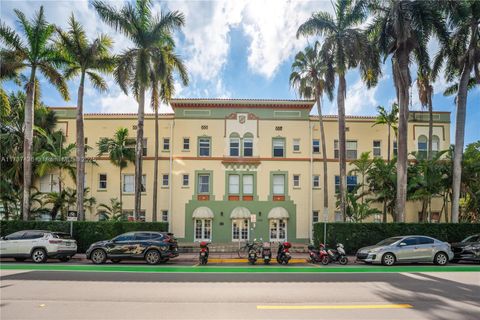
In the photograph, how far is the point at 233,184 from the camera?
32344mm

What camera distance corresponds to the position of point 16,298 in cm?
932

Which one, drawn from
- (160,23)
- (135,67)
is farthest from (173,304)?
(160,23)

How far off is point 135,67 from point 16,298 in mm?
18233

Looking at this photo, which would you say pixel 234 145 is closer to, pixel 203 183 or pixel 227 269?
pixel 203 183

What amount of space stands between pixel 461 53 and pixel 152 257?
77.2ft

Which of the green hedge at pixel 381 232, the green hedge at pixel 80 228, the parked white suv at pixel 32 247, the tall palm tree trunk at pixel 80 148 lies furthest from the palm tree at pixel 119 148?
the green hedge at pixel 381 232

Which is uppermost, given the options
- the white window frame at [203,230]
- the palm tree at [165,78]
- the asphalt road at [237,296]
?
the palm tree at [165,78]

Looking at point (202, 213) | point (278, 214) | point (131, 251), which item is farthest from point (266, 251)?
point (202, 213)

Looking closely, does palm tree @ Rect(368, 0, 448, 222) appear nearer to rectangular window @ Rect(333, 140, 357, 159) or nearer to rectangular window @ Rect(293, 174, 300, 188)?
rectangular window @ Rect(333, 140, 357, 159)

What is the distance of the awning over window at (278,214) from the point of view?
3147cm

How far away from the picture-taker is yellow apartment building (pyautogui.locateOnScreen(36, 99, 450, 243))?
3175 cm

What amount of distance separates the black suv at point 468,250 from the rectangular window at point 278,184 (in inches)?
590

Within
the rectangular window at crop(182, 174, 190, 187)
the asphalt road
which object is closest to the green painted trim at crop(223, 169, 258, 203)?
the rectangular window at crop(182, 174, 190, 187)

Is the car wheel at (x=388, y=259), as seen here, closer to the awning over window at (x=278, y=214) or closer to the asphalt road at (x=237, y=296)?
the asphalt road at (x=237, y=296)
